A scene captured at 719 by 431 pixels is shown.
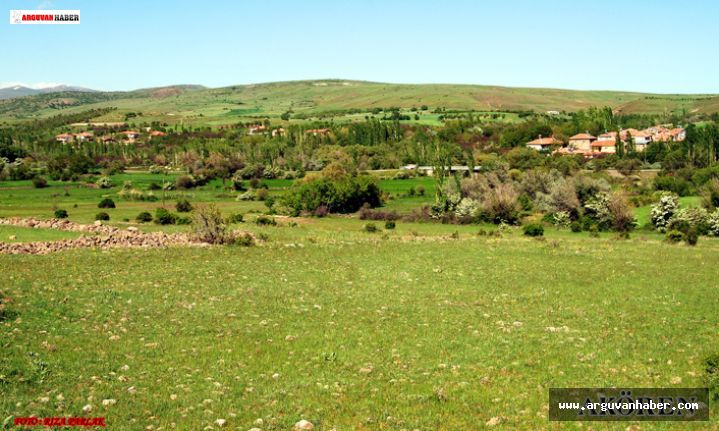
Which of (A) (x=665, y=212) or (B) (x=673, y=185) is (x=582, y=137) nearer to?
(B) (x=673, y=185)

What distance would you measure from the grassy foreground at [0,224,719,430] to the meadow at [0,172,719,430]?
0.21 feet

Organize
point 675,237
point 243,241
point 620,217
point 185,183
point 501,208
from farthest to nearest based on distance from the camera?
1. point 185,183
2. point 501,208
3. point 620,217
4. point 675,237
5. point 243,241

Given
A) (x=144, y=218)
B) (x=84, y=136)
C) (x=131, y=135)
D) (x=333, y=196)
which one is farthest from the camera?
(x=84, y=136)

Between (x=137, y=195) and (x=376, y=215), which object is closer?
(x=376, y=215)

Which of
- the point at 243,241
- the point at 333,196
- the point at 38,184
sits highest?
the point at 243,241

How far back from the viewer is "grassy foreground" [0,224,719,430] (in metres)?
14.1

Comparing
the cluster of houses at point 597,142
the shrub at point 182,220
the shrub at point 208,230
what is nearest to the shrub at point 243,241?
the shrub at point 208,230

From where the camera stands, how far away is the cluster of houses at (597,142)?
441 feet

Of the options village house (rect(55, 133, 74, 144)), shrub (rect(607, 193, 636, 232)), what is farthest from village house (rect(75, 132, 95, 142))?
shrub (rect(607, 193, 636, 232))

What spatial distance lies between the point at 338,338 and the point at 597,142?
12898cm

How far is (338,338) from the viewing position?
1953 cm

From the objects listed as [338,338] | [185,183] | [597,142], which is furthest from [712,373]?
[597,142]

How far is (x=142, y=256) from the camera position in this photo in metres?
34.2

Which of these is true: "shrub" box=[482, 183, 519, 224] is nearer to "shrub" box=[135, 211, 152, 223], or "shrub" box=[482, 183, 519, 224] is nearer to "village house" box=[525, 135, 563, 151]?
"shrub" box=[135, 211, 152, 223]
